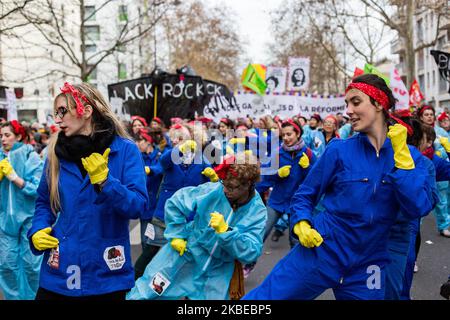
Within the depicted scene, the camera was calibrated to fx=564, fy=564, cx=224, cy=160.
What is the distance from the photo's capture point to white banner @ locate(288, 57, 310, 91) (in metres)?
18.1

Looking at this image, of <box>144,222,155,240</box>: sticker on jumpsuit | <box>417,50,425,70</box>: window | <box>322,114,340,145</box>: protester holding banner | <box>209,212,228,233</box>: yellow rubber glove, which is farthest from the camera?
<box>417,50,425,70</box>: window

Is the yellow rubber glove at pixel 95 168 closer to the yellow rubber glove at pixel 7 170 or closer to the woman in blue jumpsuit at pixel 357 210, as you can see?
the woman in blue jumpsuit at pixel 357 210

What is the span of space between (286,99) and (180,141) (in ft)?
29.5

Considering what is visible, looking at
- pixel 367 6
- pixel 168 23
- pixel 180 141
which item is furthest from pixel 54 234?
pixel 168 23

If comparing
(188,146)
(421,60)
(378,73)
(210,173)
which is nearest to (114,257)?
(210,173)

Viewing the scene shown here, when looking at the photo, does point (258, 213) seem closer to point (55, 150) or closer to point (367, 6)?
point (55, 150)

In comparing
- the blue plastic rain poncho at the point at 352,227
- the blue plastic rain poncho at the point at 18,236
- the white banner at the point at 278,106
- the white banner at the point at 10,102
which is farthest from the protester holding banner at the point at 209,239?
the white banner at the point at 278,106

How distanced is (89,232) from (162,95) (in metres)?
11.0

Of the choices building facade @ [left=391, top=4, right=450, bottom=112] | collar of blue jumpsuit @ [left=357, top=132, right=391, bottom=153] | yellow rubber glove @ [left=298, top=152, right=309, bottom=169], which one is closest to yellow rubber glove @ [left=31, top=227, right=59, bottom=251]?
collar of blue jumpsuit @ [left=357, top=132, right=391, bottom=153]

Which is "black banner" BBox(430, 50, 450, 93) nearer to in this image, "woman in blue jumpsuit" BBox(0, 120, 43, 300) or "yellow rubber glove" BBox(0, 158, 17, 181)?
"woman in blue jumpsuit" BBox(0, 120, 43, 300)

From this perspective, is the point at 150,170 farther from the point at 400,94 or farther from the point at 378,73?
the point at 400,94

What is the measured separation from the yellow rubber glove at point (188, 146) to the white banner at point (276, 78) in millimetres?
12294

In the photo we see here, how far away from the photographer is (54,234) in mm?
3021

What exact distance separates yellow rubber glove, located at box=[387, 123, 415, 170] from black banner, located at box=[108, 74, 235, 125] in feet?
35.9
